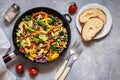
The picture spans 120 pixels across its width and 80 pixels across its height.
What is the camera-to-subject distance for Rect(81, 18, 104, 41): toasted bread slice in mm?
1324

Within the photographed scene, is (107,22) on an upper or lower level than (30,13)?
lower

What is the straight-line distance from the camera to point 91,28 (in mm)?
1334

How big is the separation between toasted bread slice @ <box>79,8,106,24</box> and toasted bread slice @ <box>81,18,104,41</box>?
0.06ft

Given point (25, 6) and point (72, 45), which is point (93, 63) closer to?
point (72, 45)

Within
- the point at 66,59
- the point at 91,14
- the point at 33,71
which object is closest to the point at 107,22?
the point at 91,14

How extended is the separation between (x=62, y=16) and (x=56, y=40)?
10 centimetres

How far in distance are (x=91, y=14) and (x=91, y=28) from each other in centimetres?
6

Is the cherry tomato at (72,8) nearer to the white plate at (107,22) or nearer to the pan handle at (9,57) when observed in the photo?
the white plate at (107,22)

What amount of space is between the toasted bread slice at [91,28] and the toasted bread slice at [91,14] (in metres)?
0.02

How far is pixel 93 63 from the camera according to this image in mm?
1348

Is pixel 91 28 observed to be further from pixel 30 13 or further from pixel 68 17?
pixel 30 13

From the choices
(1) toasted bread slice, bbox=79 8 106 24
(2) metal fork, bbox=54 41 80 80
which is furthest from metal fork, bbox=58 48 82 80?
(1) toasted bread slice, bbox=79 8 106 24

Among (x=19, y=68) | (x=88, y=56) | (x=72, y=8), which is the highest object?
(x=72, y=8)

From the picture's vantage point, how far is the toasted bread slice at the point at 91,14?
1345 mm
